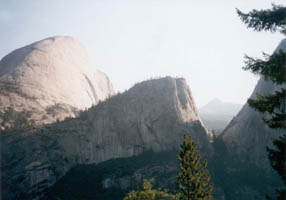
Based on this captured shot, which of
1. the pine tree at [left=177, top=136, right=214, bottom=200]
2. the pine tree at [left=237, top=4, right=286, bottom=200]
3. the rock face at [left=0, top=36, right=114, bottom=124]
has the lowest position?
the pine tree at [left=177, top=136, right=214, bottom=200]

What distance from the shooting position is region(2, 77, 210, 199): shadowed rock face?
1677 inches

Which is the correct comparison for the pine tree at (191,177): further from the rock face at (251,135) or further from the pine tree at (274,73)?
the rock face at (251,135)

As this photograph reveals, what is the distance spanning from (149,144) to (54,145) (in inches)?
1057

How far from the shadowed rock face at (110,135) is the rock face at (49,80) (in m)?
11.2

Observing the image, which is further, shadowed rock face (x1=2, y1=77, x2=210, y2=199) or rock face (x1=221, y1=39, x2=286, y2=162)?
rock face (x1=221, y1=39, x2=286, y2=162)

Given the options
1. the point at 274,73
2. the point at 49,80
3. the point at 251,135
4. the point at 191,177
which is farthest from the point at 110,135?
the point at 274,73

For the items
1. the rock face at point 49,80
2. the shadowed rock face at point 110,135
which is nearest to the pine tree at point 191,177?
the shadowed rock face at point 110,135

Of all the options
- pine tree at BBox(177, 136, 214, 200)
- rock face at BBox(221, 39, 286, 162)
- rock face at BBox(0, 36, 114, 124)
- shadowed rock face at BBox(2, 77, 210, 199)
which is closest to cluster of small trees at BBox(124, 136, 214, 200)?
pine tree at BBox(177, 136, 214, 200)

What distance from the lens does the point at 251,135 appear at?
56969 millimetres

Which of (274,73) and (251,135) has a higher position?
(274,73)

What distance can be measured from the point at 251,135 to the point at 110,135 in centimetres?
4340

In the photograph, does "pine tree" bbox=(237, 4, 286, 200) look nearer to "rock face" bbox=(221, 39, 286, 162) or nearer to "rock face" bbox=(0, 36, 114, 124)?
"rock face" bbox=(221, 39, 286, 162)

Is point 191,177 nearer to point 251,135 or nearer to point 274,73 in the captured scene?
point 274,73

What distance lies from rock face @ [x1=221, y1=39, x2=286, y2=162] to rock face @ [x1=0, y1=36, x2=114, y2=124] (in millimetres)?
57096
